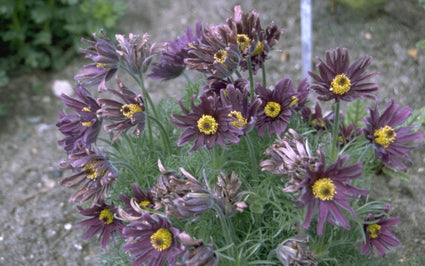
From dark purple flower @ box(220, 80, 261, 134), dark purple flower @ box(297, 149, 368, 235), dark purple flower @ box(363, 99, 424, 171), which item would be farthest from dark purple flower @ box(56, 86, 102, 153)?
dark purple flower @ box(363, 99, 424, 171)

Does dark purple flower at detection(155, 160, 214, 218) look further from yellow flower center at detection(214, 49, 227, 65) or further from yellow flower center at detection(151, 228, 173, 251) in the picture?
yellow flower center at detection(214, 49, 227, 65)

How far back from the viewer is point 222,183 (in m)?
1.61

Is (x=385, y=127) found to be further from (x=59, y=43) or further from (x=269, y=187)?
(x=59, y=43)

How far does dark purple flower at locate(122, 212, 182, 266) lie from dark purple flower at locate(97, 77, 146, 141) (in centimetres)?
32

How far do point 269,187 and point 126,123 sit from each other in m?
0.54

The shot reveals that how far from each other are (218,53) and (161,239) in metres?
0.63

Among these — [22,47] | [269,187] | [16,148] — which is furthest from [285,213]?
[22,47]

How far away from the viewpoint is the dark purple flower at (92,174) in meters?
1.70

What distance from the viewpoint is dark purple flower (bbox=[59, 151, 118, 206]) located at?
67.0 inches

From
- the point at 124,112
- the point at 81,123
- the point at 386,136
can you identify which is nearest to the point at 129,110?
the point at 124,112

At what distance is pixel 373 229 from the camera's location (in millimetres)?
1847

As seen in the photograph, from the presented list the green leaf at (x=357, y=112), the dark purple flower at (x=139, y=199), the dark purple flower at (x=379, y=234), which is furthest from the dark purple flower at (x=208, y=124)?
the green leaf at (x=357, y=112)

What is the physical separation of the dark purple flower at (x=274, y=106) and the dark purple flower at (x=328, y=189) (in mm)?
317

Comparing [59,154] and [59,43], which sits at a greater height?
[59,43]
